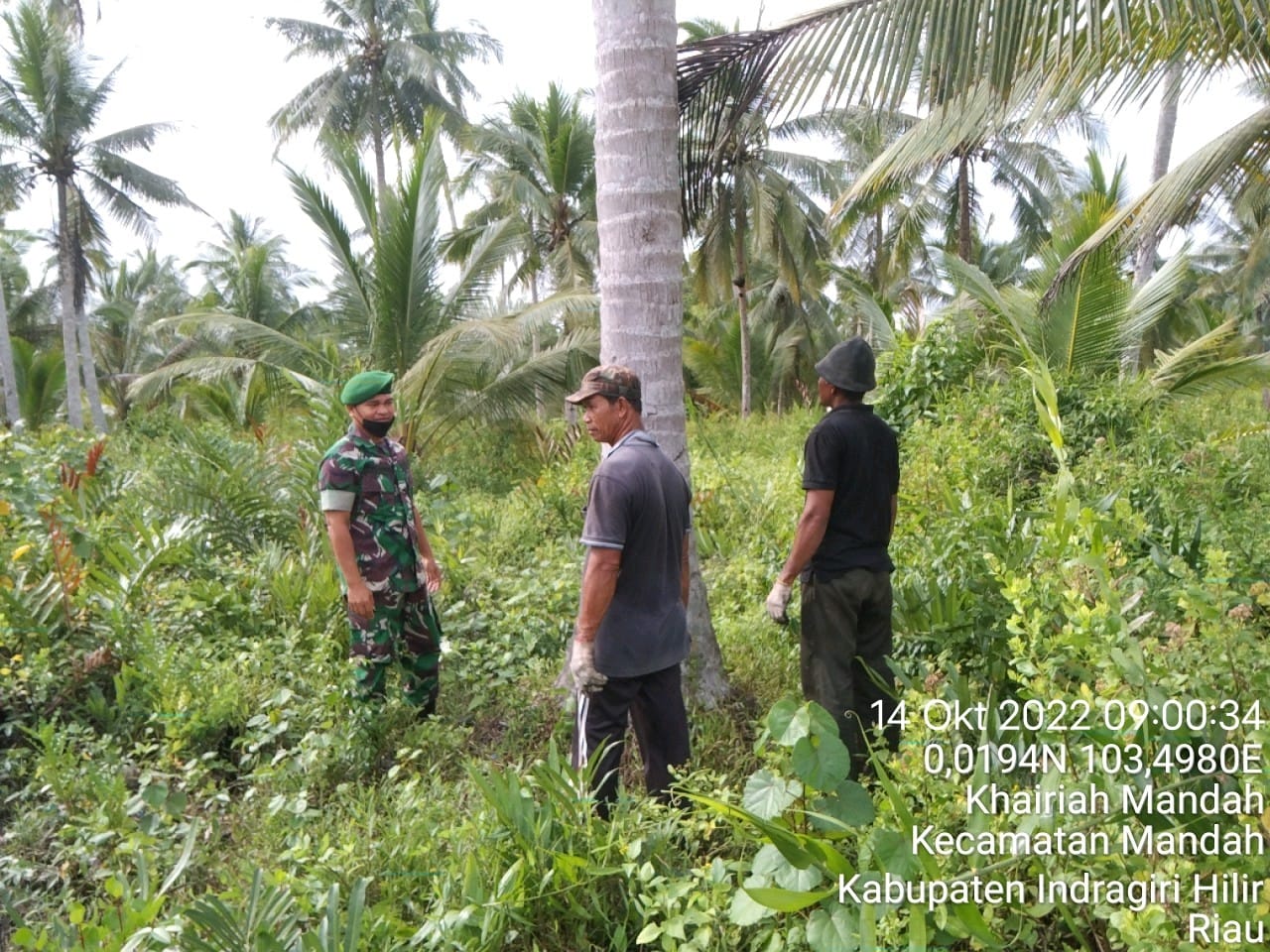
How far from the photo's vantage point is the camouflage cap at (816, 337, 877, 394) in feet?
10.9

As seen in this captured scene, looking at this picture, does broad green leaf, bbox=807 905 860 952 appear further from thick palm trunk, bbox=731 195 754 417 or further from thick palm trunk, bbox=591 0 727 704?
thick palm trunk, bbox=731 195 754 417

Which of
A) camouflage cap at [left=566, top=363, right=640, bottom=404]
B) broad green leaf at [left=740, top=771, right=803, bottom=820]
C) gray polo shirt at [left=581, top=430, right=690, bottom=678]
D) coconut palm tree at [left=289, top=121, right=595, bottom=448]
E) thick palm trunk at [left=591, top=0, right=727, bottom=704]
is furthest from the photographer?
coconut palm tree at [left=289, top=121, right=595, bottom=448]

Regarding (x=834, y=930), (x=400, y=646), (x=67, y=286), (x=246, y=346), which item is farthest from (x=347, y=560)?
(x=67, y=286)

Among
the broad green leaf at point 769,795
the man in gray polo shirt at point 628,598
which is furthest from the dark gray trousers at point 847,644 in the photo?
the broad green leaf at point 769,795

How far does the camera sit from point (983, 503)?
5.24 meters

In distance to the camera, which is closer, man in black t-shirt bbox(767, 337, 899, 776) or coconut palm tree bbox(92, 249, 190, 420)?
man in black t-shirt bbox(767, 337, 899, 776)

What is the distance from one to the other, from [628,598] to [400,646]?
4.84ft

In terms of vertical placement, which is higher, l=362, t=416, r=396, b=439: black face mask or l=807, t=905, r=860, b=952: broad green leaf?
l=362, t=416, r=396, b=439: black face mask

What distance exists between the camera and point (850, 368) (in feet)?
10.9

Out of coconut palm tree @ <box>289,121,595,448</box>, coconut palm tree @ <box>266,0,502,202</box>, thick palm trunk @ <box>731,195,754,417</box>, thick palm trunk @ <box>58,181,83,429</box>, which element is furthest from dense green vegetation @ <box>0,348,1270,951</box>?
coconut palm tree @ <box>266,0,502,202</box>

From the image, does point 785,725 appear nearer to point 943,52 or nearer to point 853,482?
point 853,482

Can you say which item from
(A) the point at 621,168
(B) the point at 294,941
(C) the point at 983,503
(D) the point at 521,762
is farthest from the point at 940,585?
(B) the point at 294,941

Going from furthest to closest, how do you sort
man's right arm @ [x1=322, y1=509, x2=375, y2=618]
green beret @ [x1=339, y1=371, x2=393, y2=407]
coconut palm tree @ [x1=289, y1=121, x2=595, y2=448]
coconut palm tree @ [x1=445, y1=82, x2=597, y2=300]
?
coconut palm tree @ [x1=445, y1=82, x2=597, y2=300]
coconut palm tree @ [x1=289, y1=121, x2=595, y2=448]
green beret @ [x1=339, y1=371, x2=393, y2=407]
man's right arm @ [x1=322, y1=509, x2=375, y2=618]

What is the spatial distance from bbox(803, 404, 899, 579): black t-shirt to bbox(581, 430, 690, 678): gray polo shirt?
0.57 meters
